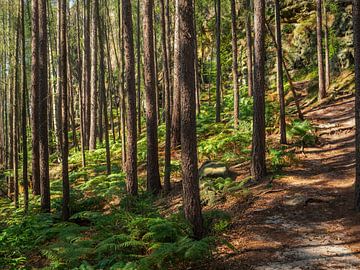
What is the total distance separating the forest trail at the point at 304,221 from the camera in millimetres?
6324

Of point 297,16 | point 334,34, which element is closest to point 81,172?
point 334,34

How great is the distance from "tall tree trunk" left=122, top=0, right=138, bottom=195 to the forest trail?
4.55 meters

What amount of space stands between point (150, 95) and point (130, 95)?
2.31 feet

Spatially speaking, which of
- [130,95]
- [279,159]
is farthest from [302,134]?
[130,95]

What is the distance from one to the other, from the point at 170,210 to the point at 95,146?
14934 mm

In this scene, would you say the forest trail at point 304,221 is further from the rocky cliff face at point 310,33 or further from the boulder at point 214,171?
the rocky cliff face at point 310,33

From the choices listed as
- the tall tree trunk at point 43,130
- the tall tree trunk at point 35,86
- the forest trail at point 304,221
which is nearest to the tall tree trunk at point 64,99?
the tall tree trunk at point 43,130

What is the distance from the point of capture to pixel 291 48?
92.9ft

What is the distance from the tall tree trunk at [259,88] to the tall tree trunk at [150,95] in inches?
139

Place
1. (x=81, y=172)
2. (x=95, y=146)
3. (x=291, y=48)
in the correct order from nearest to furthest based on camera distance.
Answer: (x=81, y=172) → (x=95, y=146) → (x=291, y=48)

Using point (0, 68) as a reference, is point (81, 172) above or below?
below

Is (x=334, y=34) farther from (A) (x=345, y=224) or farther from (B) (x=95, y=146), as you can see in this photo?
(A) (x=345, y=224)

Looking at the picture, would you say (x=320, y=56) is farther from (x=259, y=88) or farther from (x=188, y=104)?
(x=188, y=104)

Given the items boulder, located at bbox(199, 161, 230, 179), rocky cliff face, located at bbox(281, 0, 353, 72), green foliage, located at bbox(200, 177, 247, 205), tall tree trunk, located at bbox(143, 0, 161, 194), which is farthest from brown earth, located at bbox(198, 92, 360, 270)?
rocky cliff face, located at bbox(281, 0, 353, 72)
